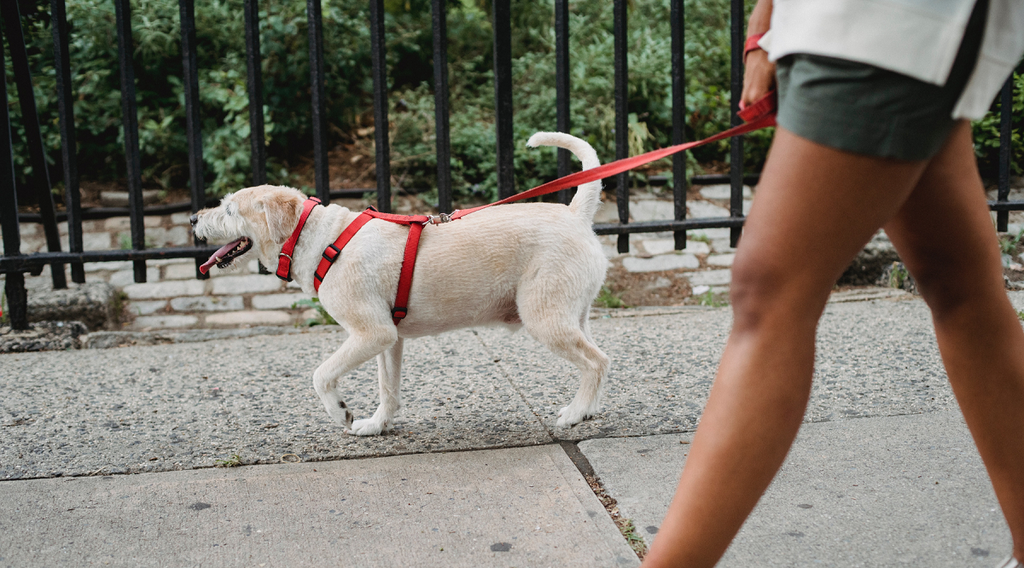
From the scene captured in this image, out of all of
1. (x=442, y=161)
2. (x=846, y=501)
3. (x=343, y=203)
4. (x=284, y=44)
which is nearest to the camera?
(x=846, y=501)

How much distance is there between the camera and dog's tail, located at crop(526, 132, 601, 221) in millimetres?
2990

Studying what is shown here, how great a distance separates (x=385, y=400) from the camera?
2.94m

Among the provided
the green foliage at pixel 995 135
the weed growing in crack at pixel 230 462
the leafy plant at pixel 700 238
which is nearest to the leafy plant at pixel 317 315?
the weed growing in crack at pixel 230 462

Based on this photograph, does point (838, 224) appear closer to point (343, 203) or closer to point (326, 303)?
point (326, 303)

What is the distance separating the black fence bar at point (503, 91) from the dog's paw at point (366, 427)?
165 cm

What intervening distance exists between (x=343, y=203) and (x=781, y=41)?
502 cm

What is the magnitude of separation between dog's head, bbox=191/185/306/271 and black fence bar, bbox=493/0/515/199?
153 centimetres

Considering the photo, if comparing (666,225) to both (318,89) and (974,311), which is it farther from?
(974,311)

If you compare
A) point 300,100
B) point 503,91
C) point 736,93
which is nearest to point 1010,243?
point 736,93

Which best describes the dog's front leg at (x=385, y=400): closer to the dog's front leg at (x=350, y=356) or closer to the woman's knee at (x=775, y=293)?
the dog's front leg at (x=350, y=356)

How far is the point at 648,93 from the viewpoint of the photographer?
6770 millimetres

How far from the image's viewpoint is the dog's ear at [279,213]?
2834 millimetres

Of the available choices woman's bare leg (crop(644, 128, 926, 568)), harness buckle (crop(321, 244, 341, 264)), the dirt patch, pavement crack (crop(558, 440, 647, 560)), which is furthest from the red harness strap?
the dirt patch

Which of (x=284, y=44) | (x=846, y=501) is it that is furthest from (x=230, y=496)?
(x=284, y=44)
